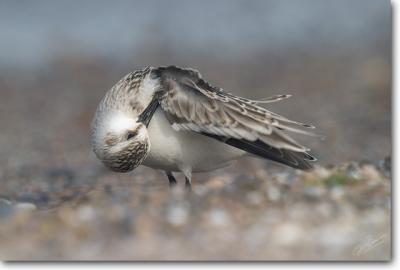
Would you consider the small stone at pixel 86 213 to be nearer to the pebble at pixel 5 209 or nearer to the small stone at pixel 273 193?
the pebble at pixel 5 209

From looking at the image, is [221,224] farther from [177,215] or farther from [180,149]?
[180,149]

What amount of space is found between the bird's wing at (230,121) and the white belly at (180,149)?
0.39 feet

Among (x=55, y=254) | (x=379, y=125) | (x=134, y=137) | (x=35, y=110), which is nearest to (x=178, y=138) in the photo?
(x=134, y=137)

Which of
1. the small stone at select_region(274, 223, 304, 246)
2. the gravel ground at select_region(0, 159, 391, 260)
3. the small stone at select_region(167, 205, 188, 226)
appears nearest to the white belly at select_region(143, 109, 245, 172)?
the gravel ground at select_region(0, 159, 391, 260)

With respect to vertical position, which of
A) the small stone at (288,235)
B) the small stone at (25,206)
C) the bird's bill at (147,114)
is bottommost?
the small stone at (288,235)

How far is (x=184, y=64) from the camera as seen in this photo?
947cm

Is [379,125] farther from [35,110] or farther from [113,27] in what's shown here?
[35,110]

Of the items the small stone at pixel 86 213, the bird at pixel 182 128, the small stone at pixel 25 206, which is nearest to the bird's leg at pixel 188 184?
the bird at pixel 182 128

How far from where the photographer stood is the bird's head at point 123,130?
5668 millimetres

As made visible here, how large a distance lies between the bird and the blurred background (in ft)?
0.89

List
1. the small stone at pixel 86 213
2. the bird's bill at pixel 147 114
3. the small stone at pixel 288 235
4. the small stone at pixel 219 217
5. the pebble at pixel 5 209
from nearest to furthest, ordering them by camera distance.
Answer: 1. the small stone at pixel 288 235
2. the small stone at pixel 219 217
3. the small stone at pixel 86 213
4. the bird's bill at pixel 147 114
5. the pebble at pixel 5 209

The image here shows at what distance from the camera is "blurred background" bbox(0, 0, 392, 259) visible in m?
5.39

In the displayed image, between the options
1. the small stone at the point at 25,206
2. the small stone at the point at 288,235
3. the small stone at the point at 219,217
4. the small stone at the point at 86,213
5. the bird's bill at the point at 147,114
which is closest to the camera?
the small stone at the point at 288,235

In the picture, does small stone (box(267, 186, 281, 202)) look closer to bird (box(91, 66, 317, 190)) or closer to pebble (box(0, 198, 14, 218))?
bird (box(91, 66, 317, 190))
